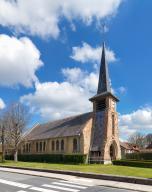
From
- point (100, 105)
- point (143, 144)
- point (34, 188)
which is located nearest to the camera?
point (34, 188)

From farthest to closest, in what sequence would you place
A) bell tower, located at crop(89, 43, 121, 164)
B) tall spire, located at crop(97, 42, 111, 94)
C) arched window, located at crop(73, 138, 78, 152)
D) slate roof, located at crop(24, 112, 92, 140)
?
tall spire, located at crop(97, 42, 111, 94) < slate roof, located at crop(24, 112, 92, 140) < arched window, located at crop(73, 138, 78, 152) < bell tower, located at crop(89, 43, 121, 164)

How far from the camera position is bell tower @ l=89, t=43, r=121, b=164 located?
139 feet

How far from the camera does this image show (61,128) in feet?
167

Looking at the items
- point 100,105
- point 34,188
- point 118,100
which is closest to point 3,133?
point 100,105

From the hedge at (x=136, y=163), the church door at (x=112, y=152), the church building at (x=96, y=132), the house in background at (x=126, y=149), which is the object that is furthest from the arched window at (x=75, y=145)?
the house in background at (x=126, y=149)

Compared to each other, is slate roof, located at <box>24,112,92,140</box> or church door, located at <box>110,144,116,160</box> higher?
slate roof, located at <box>24,112,92,140</box>

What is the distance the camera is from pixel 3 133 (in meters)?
48.2

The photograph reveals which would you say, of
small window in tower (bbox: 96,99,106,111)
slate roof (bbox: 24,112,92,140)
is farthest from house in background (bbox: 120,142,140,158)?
small window in tower (bbox: 96,99,106,111)

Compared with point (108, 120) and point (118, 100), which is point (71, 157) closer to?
point (108, 120)

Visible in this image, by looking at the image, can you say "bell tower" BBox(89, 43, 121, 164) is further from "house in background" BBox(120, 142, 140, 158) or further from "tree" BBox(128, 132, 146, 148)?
"tree" BBox(128, 132, 146, 148)

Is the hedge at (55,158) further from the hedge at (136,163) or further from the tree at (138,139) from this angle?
the tree at (138,139)

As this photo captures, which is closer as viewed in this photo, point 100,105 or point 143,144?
point 100,105

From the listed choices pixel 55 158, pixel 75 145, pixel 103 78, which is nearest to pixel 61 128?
pixel 55 158

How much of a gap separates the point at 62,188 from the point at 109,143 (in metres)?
28.5
